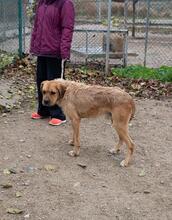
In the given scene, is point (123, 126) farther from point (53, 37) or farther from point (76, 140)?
point (53, 37)

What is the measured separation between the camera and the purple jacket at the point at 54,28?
662cm

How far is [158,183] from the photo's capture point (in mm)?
5316

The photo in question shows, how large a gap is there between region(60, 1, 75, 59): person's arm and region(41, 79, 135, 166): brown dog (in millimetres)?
737

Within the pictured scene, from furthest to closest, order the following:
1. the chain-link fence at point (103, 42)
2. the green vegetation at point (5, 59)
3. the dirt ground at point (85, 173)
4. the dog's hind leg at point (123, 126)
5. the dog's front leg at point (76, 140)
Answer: the chain-link fence at point (103, 42), the green vegetation at point (5, 59), the dog's front leg at point (76, 140), the dog's hind leg at point (123, 126), the dirt ground at point (85, 173)

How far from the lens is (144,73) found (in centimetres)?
1078

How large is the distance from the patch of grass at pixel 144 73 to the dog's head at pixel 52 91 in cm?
464

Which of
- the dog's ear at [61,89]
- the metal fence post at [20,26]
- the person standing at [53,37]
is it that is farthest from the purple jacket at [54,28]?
the metal fence post at [20,26]

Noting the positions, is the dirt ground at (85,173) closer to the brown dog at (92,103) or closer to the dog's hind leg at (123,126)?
the dog's hind leg at (123,126)

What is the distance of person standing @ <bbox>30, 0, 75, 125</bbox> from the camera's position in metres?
6.64

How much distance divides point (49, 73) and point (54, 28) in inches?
25.2

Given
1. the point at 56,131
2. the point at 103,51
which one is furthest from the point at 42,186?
the point at 103,51

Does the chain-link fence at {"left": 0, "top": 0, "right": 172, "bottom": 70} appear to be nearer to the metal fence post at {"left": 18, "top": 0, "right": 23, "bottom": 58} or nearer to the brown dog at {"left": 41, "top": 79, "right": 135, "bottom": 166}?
the metal fence post at {"left": 18, "top": 0, "right": 23, "bottom": 58}

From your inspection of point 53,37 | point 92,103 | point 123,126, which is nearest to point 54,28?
point 53,37

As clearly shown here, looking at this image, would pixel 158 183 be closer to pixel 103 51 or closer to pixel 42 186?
pixel 42 186
